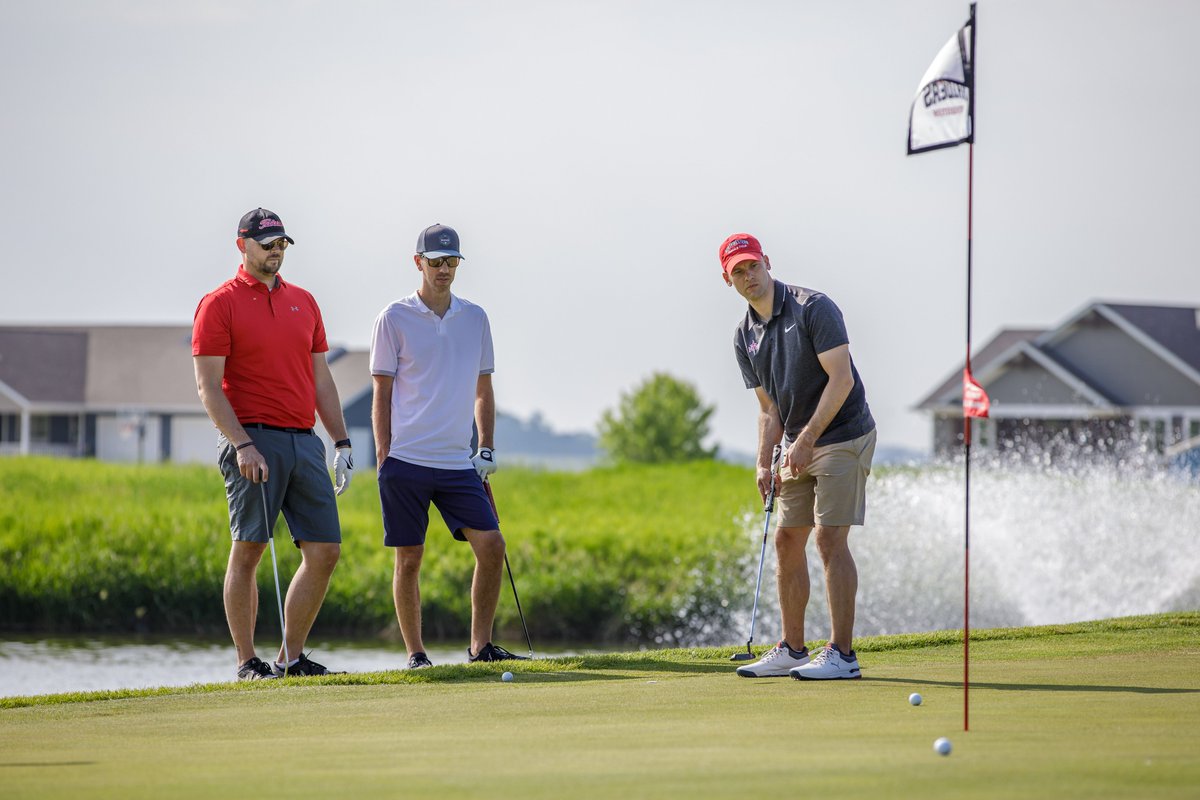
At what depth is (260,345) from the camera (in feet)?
24.2

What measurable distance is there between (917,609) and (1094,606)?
1.82 m

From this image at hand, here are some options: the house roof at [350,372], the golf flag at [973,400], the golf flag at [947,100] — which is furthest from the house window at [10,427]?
the golf flag at [973,400]

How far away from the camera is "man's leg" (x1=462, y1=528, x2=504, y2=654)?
768 cm


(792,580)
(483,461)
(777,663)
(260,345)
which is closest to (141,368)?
(483,461)

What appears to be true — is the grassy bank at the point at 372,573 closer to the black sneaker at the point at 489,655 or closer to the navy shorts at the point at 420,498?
the black sneaker at the point at 489,655

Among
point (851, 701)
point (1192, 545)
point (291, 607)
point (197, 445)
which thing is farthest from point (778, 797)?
point (197, 445)

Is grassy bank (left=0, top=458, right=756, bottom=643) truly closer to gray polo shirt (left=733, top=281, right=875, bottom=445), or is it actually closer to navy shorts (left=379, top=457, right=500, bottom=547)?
navy shorts (left=379, top=457, right=500, bottom=547)

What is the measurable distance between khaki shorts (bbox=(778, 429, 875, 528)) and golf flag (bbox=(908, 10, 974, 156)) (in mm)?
1288

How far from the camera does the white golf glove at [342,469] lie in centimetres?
771

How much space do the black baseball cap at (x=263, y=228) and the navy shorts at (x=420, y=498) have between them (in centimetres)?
117

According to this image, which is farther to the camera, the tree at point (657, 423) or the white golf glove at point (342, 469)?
the tree at point (657, 423)

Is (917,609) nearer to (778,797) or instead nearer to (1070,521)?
(1070,521)

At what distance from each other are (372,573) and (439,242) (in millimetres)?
11750

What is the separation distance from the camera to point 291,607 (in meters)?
7.52
